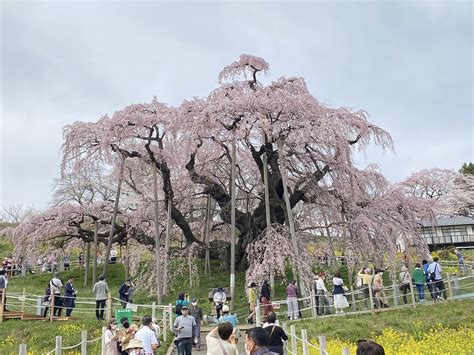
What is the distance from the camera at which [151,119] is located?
18953 mm

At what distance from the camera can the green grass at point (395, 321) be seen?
11570 millimetres

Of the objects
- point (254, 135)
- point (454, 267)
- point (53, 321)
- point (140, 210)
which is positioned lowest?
point (53, 321)

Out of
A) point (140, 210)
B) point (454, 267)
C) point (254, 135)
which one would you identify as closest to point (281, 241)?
point (254, 135)

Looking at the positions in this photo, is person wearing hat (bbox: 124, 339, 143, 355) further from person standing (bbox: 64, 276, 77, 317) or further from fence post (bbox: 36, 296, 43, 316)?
fence post (bbox: 36, 296, 43, 316)

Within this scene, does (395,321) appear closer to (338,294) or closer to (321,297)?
(338,294)

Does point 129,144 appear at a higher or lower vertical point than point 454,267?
higher

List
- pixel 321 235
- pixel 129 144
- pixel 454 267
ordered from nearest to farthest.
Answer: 1. pixel 129 144
2. pixel 321 235
3. pixel 454 267

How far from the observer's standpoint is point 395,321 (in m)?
12.4

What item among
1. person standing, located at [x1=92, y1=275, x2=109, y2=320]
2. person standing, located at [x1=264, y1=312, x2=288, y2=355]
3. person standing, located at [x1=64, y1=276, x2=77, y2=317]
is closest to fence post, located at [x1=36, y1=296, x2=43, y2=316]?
person standing, located at [x1=64, y1=276, x2=77, y2=317]

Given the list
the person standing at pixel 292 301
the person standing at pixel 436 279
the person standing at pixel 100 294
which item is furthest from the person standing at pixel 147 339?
the person standing at pixel 436 279

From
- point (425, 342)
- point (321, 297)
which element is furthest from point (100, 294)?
point (425, 342)

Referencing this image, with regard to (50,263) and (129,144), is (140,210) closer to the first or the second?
(129,144)

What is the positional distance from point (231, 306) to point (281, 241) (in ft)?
10.6

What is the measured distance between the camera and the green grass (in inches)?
456
